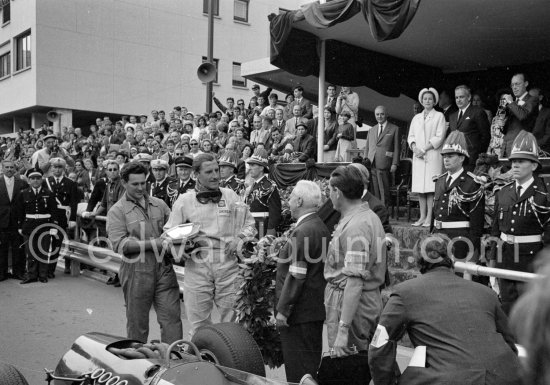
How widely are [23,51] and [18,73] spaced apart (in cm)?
105

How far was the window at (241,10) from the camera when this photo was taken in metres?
31.7

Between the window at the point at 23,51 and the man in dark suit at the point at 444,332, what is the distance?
27.9 metres

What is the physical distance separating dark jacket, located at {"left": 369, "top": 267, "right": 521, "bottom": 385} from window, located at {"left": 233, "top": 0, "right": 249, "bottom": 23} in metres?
30.3

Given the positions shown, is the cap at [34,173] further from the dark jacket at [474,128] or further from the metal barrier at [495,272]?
the metal barrier at [495,272]

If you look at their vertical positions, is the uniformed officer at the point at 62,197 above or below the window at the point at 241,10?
below

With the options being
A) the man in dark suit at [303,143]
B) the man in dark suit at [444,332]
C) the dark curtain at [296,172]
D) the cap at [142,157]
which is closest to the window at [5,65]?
the man in dark suit at [303,143]

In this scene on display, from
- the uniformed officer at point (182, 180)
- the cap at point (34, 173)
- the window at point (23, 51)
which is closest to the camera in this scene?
the uniformed officer at point (182, 180)

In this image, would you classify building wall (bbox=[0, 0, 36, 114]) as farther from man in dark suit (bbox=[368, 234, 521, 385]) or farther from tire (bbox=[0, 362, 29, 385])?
man in dark suit (bbox=[368, 234, 521, 385])

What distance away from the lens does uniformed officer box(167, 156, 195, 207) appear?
30.1 feet

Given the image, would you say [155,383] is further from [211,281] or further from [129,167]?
[129,167]

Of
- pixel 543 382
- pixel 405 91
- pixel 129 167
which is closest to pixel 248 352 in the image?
pixel 129 167

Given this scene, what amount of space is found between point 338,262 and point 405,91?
28.7 ft

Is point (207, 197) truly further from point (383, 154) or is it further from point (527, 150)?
point (383, 154)

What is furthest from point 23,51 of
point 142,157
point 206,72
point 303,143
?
point 142,157
